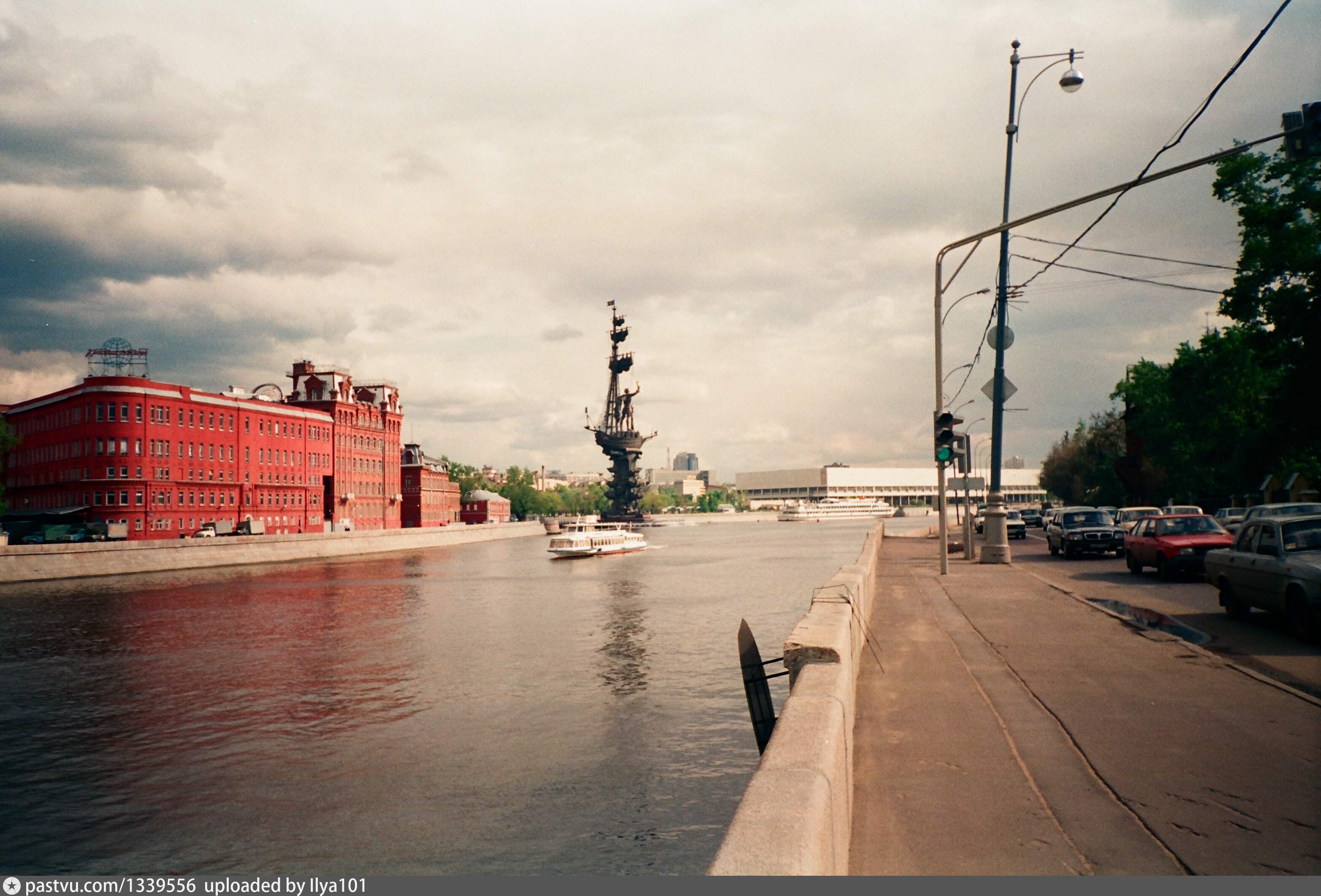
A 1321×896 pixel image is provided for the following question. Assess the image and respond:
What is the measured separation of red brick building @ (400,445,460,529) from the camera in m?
129

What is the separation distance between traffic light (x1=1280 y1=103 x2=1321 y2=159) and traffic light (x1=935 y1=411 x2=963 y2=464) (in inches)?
488

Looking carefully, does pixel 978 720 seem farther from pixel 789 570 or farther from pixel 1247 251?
pixel 789 570

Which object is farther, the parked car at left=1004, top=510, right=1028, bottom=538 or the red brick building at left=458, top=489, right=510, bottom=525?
the red brick building at left=458, top=489, right=510, bottom=525

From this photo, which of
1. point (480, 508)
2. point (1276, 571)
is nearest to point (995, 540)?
point (1276, 571)

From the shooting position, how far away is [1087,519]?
3578 centimetres

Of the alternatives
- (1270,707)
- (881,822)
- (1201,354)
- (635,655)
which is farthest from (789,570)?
(881,822)

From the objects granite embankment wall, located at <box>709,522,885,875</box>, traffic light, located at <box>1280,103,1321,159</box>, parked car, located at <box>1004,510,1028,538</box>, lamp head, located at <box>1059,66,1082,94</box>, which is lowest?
parked car, located at <box>1004,510,1028,538</box>

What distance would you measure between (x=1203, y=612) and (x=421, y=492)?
120523mm

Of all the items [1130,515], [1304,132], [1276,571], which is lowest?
[1130,515]

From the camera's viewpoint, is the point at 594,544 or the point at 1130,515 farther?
the point at 594,544

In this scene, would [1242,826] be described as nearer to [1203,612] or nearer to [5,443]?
[1203,612]

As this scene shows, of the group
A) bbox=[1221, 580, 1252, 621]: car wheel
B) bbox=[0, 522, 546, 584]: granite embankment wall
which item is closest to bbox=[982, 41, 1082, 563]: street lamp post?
bbox=[1221, 580, 1252, 621]: car wheel

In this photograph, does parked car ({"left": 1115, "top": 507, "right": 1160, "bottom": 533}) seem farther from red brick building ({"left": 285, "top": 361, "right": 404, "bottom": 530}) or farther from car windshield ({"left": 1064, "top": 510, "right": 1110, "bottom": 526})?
red brick building ({"left": 285, "top": 361, "right": 404, "bottom": 530})

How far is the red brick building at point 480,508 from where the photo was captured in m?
164
